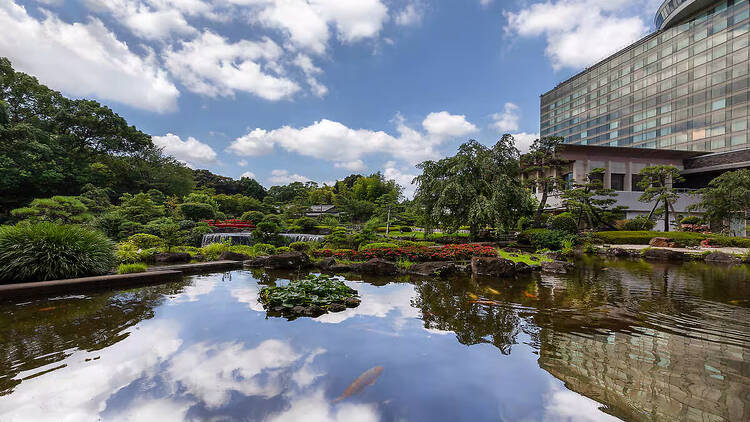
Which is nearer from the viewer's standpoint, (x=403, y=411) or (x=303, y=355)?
(x=403, y=411)

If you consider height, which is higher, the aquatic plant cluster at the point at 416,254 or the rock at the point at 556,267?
the aquatic plant cluster at the point at 416,254

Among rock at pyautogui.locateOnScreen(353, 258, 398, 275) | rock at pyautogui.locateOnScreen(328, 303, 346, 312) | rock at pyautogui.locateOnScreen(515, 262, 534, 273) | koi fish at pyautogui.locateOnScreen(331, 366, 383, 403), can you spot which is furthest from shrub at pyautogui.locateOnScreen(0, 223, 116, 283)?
rock at pyautogui.locateOnScreen(515, 262, 534, 273)

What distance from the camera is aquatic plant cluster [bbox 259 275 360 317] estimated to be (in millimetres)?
4973

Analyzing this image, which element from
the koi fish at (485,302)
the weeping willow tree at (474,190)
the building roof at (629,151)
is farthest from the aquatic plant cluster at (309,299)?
the building roof at (629,151)

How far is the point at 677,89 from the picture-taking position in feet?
150

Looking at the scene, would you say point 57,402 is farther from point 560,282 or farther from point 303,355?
point 560,282

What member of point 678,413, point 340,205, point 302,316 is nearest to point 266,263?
point 302,316

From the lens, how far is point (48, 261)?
19.1 ft

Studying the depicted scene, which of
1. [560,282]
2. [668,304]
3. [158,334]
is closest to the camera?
[158,334]

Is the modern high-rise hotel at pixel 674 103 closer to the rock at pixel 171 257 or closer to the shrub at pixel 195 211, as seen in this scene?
the rock at pixel 171 257

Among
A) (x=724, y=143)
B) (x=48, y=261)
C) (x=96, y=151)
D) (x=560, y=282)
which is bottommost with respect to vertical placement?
(x=560, y=282)

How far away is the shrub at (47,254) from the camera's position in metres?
5.54

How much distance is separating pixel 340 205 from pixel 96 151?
954 inches

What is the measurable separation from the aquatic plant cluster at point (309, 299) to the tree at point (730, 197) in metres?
27.1
